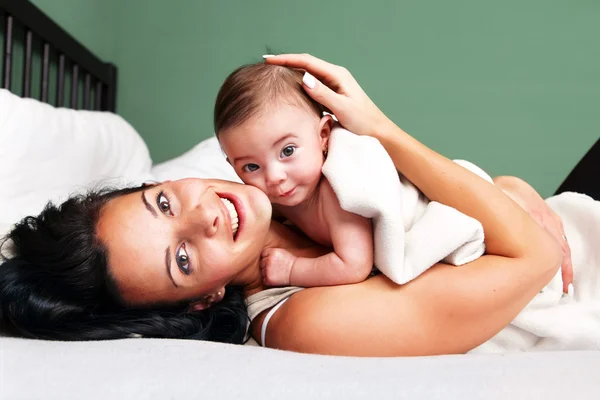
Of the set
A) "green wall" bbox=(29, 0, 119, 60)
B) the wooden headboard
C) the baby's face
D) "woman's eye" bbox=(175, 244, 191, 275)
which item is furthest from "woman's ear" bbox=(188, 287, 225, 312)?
"green wall" bbox=(29, 0, 119, 60)

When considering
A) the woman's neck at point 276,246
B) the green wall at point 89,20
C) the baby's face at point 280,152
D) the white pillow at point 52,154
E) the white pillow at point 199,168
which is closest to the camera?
the baby's face at point 280,152

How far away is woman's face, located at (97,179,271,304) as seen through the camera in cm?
88

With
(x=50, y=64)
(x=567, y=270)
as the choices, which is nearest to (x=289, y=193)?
(x=567, y=270)

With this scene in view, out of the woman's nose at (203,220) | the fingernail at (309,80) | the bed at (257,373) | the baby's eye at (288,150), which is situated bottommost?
the bed at (257,373)

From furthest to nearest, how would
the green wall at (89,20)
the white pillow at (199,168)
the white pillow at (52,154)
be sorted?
the green wall at (89,20), the white pillow at (199,168), the white pillow at (52,154)

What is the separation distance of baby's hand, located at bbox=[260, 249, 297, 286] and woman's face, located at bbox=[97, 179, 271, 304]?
0.07 m

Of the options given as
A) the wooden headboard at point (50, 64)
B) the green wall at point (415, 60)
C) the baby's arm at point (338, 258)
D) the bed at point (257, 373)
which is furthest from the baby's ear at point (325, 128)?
the green wall at point (415, 60)

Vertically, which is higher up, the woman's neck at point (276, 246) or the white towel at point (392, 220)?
the white towel at point (392, 220)

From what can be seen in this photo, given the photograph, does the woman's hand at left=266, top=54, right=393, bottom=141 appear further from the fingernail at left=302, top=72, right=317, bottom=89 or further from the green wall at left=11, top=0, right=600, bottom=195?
the green wall at left=11, top=0, right=600, bottom=195

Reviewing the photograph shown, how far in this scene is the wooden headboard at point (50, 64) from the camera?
1.68 metres

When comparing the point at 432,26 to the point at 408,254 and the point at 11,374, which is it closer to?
the point at 408,254

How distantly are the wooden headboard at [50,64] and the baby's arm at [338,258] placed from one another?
4.12 feet

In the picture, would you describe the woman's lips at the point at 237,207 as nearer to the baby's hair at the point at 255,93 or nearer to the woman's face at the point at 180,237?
the woman's face at the point at 180,237

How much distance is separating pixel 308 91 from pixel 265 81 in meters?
0.09
